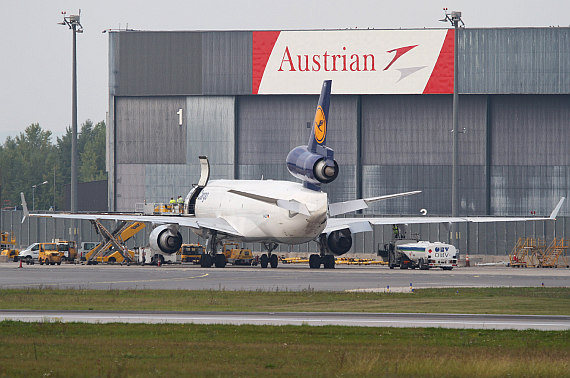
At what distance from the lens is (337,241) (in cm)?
7481

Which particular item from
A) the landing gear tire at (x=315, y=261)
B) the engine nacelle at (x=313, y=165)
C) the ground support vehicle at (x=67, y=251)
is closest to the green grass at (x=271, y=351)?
the engine nacelle at (x=313, y=165)

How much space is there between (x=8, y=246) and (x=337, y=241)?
49134 millimetres

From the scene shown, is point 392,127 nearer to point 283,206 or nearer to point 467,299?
point 283,206

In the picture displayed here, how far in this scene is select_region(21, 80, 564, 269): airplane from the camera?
2601 inches

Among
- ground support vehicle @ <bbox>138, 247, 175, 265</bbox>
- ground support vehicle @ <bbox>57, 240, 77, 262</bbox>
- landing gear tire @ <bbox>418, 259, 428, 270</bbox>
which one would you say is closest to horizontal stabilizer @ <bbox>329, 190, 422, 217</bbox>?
landing gear tire @ <bbox>418, 259, 428, 270</bbox>

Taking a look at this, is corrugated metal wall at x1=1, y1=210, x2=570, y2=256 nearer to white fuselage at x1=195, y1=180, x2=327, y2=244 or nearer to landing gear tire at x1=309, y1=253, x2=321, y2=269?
landing gear tire at x1=309, y1=253, x2=321, y2=269

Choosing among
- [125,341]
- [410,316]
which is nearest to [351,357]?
[125,341]

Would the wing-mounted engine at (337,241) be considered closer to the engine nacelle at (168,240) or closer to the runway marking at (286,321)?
the engine nacelle at (168,240)

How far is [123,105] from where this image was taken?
11606 centimetres

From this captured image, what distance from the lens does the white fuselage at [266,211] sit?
67312mm

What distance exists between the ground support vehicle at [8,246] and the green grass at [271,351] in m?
69.5

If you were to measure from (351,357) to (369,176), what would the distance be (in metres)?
90.4

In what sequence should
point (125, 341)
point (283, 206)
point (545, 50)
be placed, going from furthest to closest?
point (545, 50)
point (283, 206)
point (125, 341)

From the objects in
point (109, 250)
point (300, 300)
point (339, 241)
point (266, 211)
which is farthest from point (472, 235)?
point (300, 300)
